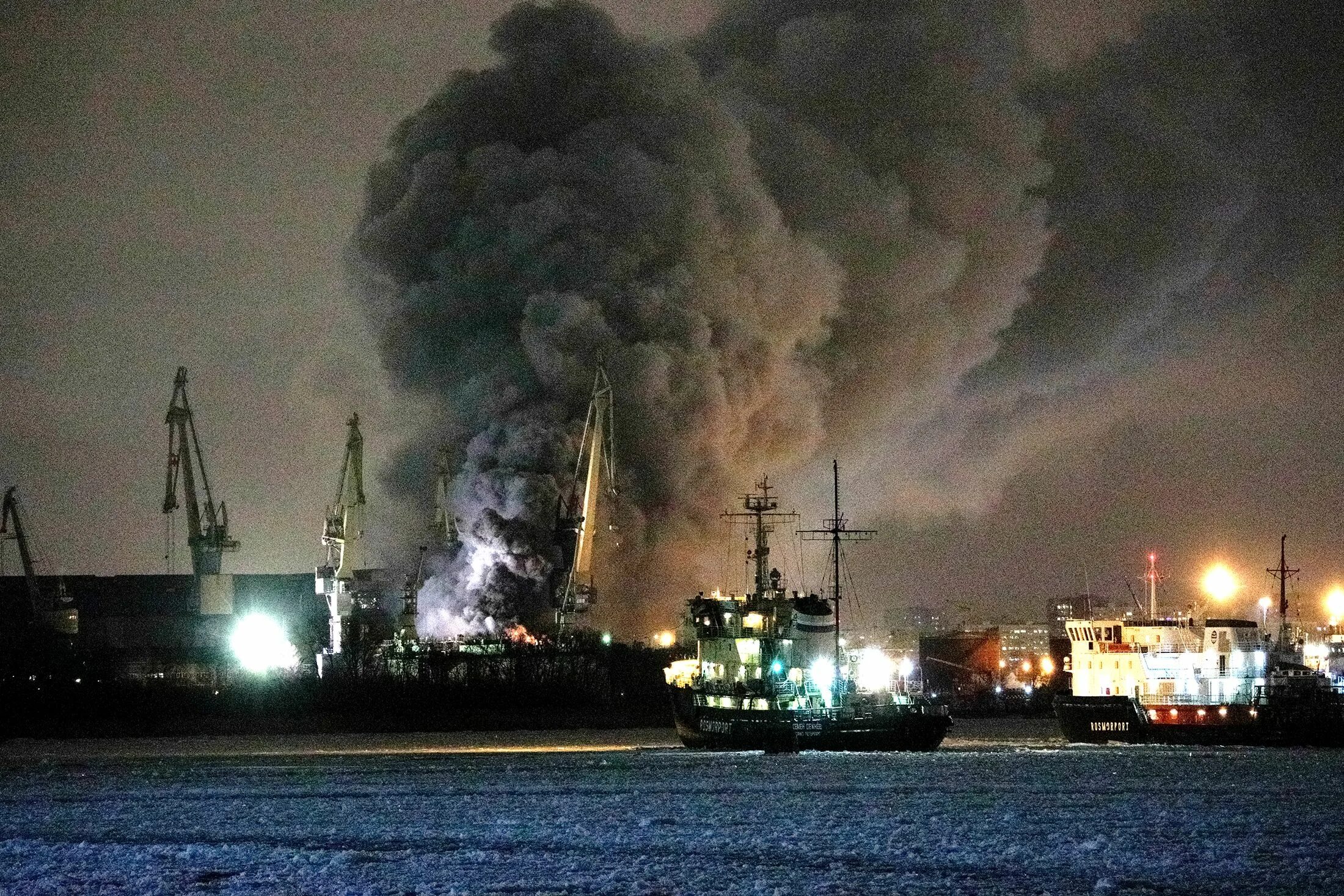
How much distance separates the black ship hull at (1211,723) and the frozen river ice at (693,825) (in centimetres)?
428

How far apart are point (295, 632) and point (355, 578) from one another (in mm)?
5508

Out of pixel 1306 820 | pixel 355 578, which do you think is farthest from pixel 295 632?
pixel 1306 820

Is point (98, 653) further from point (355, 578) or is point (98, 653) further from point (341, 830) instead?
point (341, 830)

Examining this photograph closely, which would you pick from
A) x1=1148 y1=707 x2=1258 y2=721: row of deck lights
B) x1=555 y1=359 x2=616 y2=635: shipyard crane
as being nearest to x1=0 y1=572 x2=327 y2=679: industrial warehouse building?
x1=555 y1=359 x2=616 y2=635: shipyard crane

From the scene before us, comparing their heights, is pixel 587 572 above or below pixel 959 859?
above

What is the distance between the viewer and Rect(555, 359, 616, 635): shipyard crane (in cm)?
8700

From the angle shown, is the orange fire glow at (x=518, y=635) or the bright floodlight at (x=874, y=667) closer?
the bright floodlight at (x=874, y=667)

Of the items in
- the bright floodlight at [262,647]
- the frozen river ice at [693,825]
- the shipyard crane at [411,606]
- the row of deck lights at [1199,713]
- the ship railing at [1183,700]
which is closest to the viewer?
the frozen river ice at [693,825]

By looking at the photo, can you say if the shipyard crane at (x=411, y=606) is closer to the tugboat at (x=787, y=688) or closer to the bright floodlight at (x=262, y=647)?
the bright floodlight at (x=262, y=647)

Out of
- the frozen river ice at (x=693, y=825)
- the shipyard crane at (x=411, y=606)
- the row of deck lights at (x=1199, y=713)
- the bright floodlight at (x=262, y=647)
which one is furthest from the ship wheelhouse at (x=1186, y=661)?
the bright floodlight at (x=262, y=647)

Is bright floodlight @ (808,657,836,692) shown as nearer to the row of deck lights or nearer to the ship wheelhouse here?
the ship wheelhouse

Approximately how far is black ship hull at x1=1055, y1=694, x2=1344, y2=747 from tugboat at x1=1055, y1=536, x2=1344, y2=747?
28 mm

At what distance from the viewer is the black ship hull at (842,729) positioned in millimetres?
63750

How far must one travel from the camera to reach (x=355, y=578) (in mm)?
114250
